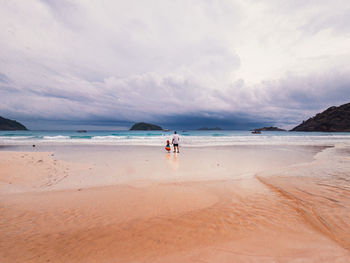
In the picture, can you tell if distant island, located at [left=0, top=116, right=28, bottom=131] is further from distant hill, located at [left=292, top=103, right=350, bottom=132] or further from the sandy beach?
distant hill, located at [left=292, top=103, right=350, bottom=132]

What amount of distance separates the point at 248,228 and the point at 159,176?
474 cm

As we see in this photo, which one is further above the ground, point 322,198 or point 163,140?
point 163,140

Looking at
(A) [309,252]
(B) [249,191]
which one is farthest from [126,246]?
(B) [249,191]

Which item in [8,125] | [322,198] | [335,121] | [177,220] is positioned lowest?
[177,220]

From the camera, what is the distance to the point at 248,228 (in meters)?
3.34

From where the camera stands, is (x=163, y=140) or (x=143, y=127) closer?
(x=163, y=140)

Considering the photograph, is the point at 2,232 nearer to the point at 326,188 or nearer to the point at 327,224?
the point at 327,224

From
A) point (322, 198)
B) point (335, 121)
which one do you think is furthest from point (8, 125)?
point (335, 121)

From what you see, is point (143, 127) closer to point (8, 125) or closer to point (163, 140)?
point (8, 125)

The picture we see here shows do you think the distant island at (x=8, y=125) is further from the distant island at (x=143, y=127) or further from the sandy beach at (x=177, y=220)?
the sandy beach at (x=177, y=220)

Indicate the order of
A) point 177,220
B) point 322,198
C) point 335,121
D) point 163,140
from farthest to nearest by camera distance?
point 335,121 < point 163,140 < point 322,198 < point 177,220

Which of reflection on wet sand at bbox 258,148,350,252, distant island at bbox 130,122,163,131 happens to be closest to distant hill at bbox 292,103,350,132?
reflection on wet sand at bbox 258,148,350,252

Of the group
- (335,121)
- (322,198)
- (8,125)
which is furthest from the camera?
(8,125)

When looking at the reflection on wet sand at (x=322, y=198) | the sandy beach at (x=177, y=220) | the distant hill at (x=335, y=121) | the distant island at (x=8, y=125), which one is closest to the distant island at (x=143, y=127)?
the distant island at (x=8, y=125)
